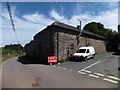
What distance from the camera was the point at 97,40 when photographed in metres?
42.0

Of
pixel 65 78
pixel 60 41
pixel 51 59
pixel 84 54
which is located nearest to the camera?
pixel 65 78

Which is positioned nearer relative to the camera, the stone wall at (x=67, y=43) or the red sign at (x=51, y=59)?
the red sign at (x=51, y=59)

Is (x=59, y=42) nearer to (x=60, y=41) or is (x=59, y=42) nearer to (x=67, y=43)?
(x=60, y=41)

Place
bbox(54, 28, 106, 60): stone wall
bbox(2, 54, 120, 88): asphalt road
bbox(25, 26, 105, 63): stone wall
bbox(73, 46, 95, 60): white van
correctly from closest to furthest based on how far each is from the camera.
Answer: bbox(2, 54, 120, 88): asphalt road
bbox(73, 46, 95, 60): white van
bbox(25, 26, 105, 63): stone wall
bbox(54, 28, 106, 60): stone wall

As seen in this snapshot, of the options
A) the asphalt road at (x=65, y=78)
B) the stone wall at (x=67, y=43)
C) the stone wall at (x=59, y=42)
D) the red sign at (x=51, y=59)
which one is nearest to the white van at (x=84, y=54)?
the stone wall at (x=67, y=43)

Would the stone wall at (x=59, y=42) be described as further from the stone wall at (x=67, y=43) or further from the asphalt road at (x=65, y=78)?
the asphalt road at (x=65, y=78)

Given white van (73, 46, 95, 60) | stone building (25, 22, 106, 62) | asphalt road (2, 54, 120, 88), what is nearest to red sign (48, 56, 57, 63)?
stone building (25, 22, 106, 62)

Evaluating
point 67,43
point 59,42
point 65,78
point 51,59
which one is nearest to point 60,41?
point 59,42

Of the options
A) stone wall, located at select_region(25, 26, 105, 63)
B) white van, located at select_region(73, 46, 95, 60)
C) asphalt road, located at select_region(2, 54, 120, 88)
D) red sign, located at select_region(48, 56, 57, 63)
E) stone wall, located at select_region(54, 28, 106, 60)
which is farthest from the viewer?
stone wall, located at select_region(54, 28, 106, 60)

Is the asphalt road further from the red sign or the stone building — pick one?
the stone building

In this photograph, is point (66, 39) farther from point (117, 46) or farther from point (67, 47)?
point (117, 46)

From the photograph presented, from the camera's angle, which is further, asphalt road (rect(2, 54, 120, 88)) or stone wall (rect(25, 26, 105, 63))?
stone wall (rect(25, 26, 105, 63))

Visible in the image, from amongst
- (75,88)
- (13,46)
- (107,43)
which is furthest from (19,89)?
(13,46)

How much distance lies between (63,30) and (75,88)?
62.2ft
